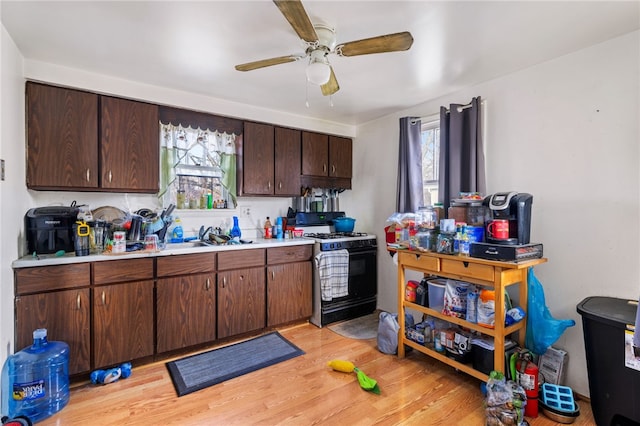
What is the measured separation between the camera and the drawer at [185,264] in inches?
97.7

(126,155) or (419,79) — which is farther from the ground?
(419,79)

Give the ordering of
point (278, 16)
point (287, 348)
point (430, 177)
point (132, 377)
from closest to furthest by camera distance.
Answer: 1. point (278, 16)
2. point (132, 377)
3. point (287, 348)
4. point (430, 177)

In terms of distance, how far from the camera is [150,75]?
2.49 meters

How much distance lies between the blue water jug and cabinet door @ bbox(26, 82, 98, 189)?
1.14 metres

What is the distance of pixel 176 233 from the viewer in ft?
9.77

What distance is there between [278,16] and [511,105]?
1987 millimetres

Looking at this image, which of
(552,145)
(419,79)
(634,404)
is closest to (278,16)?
(419,79)

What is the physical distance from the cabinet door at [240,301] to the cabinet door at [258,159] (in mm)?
932

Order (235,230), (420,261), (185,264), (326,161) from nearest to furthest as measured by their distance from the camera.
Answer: (420,261), (185,264), (235,230), (326,161)

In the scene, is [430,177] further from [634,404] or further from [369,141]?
[634,404]

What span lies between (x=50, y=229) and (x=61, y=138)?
0.72 meters

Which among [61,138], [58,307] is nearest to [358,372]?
[58,307]

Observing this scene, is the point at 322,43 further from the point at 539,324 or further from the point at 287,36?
the point at 539,324

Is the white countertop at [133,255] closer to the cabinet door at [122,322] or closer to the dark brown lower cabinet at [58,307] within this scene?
the dark brown lower cabinet at [58,307]
